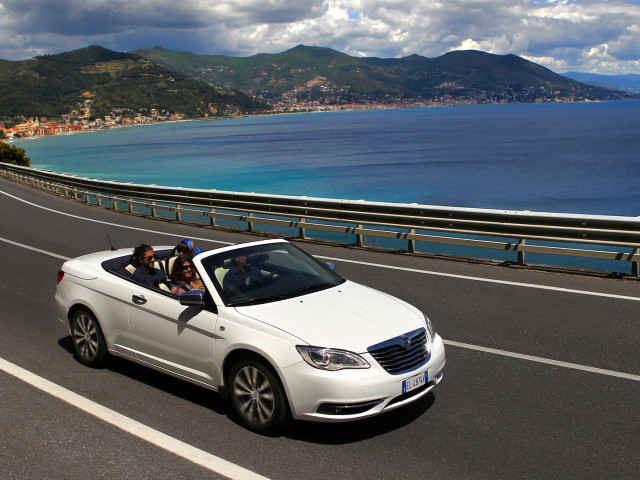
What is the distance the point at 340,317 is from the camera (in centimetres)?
505

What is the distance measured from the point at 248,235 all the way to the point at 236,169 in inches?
2295

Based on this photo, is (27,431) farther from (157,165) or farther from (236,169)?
(157,165)

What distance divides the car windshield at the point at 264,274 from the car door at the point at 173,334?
32 centimetres

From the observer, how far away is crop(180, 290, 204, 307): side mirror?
523 cm

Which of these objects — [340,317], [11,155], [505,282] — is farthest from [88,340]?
[11,155]

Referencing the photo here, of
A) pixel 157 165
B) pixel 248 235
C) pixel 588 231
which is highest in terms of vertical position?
pixel 588 231

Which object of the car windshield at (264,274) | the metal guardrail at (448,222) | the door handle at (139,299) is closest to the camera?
the car windshield at (264,274)

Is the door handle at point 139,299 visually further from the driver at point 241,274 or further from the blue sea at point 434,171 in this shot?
the blue sea at point 434,171

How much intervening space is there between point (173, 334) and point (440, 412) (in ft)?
7.69

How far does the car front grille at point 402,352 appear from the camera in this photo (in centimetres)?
471

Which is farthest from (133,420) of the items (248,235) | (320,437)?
(248,235)

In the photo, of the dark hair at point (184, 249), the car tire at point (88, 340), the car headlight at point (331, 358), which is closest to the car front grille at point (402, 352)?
the car headlight at point (331, 358)

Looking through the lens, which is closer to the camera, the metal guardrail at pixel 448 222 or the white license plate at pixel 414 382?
the white license plate at pixel 414 382

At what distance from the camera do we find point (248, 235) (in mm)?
16891
